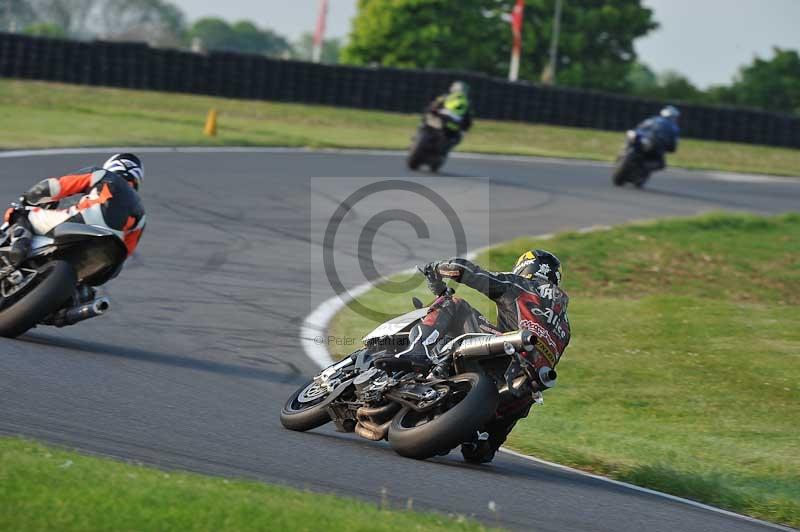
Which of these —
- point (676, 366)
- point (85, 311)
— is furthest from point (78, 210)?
point (676, 366)

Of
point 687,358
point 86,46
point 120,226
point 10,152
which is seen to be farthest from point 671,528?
point 86,46

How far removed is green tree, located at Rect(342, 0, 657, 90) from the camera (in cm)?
6166

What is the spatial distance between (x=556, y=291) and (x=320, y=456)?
1.58 m

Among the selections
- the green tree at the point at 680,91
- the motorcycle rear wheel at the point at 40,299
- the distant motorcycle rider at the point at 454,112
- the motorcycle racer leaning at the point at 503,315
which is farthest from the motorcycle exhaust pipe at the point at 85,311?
the green tree at the point at 680,91

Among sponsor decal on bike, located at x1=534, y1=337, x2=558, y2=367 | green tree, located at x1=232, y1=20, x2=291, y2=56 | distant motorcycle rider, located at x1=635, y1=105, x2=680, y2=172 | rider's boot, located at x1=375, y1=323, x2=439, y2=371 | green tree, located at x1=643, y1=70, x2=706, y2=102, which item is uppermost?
green tree, located at x1=232, y1=20, x2=291, y2=56

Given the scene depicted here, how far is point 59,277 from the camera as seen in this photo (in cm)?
862

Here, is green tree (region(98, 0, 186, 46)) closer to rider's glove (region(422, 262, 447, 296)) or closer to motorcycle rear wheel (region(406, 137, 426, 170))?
motorcycle rear wheel (region(406, 137, 426, 170))

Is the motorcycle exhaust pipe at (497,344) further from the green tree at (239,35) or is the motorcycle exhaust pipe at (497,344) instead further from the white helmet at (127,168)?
the green tree at (239,35)

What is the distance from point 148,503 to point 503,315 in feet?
8.75

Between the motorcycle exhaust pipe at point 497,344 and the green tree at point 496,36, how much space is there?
55066mm

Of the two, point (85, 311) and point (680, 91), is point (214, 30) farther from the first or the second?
point (85, 311)

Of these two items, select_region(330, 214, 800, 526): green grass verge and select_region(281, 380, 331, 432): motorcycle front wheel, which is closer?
select_region(281, 380, 331, 432): motorcycle front wheel

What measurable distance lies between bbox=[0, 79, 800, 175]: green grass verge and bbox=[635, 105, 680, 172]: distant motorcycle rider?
459 centimetres
